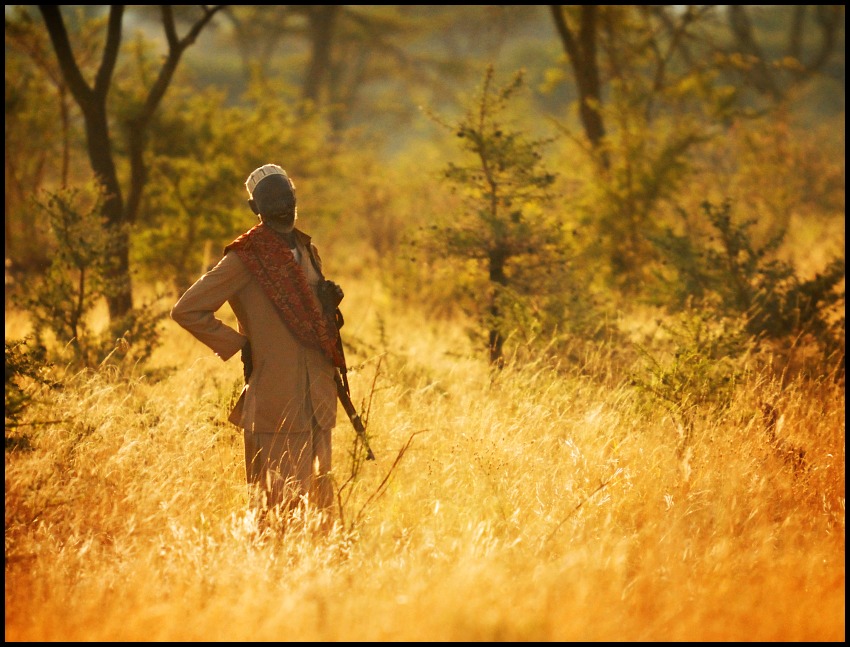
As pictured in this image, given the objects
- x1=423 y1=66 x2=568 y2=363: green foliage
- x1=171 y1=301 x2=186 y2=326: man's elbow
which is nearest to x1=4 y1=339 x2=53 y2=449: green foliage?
x1=171 y1=301 x2=186 y2=326: man's elbow

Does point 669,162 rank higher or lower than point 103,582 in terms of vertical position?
higher

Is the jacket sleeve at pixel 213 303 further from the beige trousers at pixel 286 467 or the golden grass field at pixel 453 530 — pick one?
the golden grass field at pixel 453 530

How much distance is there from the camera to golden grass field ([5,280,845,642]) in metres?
2.92

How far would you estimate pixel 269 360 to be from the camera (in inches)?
142

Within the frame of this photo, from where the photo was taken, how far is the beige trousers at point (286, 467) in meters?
3.64

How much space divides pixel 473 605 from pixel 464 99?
4452mm

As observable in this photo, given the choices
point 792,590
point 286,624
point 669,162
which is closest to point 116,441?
point 286,624

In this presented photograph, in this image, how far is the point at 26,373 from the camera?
3.97 metres

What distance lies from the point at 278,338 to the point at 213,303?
32 centimetres

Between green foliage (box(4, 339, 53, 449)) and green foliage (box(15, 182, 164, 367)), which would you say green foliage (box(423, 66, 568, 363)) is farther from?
green foliage (box(4, 339, 53, 449))

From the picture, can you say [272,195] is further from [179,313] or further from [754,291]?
[754,291]

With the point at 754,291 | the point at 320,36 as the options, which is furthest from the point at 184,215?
the point at 320,36

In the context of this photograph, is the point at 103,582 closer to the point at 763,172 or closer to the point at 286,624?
the point at 286,624

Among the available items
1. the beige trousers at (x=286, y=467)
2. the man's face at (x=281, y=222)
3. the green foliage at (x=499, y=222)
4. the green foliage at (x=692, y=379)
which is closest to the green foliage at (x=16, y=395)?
the beige trousers at (x=286, y=467)
